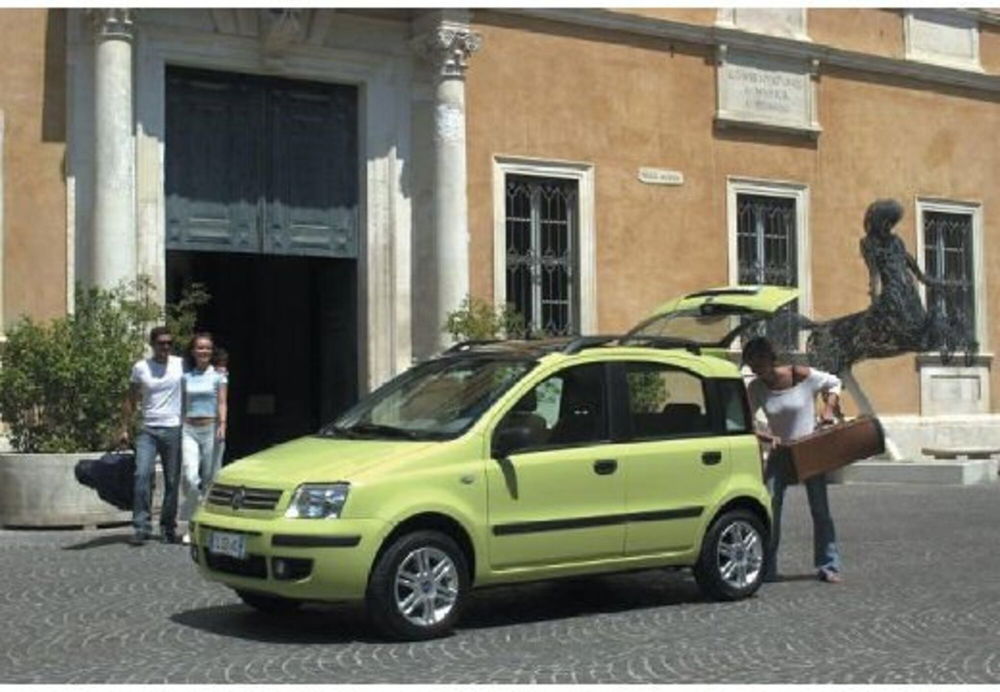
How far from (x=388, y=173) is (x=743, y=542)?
9925mm

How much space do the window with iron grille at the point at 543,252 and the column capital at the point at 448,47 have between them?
66.0 inches

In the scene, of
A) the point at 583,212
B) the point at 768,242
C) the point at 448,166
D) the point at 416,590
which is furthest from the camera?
the point at 768,242

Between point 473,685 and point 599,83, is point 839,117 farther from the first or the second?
point 473,685

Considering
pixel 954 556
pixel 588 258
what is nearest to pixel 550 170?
pixel 588 258

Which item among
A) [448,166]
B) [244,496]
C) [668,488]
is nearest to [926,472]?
[448,166]

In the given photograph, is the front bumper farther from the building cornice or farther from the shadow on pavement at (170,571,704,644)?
the building cornice

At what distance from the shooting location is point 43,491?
12867 millimetres

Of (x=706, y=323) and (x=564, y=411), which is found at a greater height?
(x=706, y=323)

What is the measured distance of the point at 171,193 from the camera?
16859mm

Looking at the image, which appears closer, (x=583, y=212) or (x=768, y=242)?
(x=583, y=212)

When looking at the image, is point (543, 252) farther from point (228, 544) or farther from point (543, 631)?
point (228, 544)

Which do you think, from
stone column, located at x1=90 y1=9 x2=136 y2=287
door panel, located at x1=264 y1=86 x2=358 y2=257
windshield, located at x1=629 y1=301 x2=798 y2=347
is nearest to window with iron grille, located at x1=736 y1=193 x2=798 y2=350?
door panel, located at x1=264 y1=86 x2=358 y2=257

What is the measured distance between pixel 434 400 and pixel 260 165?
9405mm

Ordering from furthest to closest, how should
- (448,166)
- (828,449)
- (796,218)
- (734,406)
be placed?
1. (796,218)
2. (448,166)
3. (828,449)
4. (734,406)
